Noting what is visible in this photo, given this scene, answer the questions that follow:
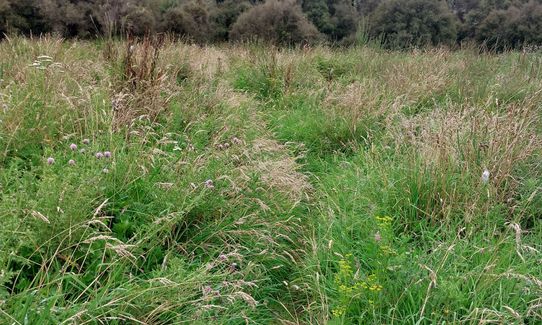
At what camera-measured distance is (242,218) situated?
256 cm

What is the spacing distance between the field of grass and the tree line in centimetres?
1057

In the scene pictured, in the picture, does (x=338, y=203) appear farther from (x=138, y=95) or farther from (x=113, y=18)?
(x=113, y=18)

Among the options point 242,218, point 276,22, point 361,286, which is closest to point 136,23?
point 242,218

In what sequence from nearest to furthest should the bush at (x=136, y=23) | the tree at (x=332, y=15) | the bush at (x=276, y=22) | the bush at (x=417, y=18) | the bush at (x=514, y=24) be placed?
the bush at (x=136, y=23) < the bush at (x=514, y=24) < the bush at (x=276, y=22) < the bush at (x=417, y=18) < the tree at (x=332, y=15)

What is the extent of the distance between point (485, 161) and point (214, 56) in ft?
20.8

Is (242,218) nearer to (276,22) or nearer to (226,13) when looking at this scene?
(276,22)

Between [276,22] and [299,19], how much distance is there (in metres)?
1.30

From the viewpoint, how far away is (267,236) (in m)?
2.56

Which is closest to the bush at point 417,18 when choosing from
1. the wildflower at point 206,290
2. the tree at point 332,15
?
the tree at point 332,15

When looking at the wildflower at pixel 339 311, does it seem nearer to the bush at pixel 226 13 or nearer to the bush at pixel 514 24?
the bush at pixel 514 24

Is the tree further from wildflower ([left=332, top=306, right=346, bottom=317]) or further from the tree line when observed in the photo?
wildflower ([left=332, top=306, right=346, bottom=317])

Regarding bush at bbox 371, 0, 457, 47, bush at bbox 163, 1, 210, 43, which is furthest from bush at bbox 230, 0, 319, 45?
bush at bbox 371, 0, 457, 47

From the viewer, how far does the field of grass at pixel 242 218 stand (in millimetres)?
1899

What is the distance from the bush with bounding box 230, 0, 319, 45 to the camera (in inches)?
768
